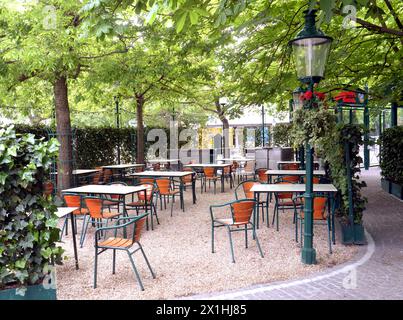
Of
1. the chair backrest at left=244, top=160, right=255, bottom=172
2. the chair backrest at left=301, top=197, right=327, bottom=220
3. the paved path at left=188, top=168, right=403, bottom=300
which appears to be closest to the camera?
the paved path at left=188, top=168, right=403, bottom=300

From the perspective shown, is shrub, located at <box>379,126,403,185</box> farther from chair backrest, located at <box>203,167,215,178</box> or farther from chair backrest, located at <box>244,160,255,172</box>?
chair backrest, located at <box>203,167,215,178</box>

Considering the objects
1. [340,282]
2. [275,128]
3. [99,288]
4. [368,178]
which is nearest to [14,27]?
[99,288]

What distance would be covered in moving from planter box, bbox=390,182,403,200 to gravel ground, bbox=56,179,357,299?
4.15 meters

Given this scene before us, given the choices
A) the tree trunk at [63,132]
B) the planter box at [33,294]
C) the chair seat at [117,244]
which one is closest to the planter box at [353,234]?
the chair seat at [117,244]

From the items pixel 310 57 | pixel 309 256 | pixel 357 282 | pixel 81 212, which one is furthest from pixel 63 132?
pixel 357 282

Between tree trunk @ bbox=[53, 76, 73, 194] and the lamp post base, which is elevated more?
tree trunk @ bbox=[53, 76, 73, 194]

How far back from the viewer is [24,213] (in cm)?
358

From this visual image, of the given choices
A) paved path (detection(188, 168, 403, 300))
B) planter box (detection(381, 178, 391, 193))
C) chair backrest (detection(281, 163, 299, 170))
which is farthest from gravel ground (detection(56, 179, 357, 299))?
planter box (detection(381, 178, 391, 193))

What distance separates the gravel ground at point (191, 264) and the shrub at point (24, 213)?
0.88 m

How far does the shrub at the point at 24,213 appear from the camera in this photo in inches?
138

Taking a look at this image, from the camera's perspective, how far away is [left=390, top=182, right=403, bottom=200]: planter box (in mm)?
10309

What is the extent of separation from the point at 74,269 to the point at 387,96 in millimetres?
5481
